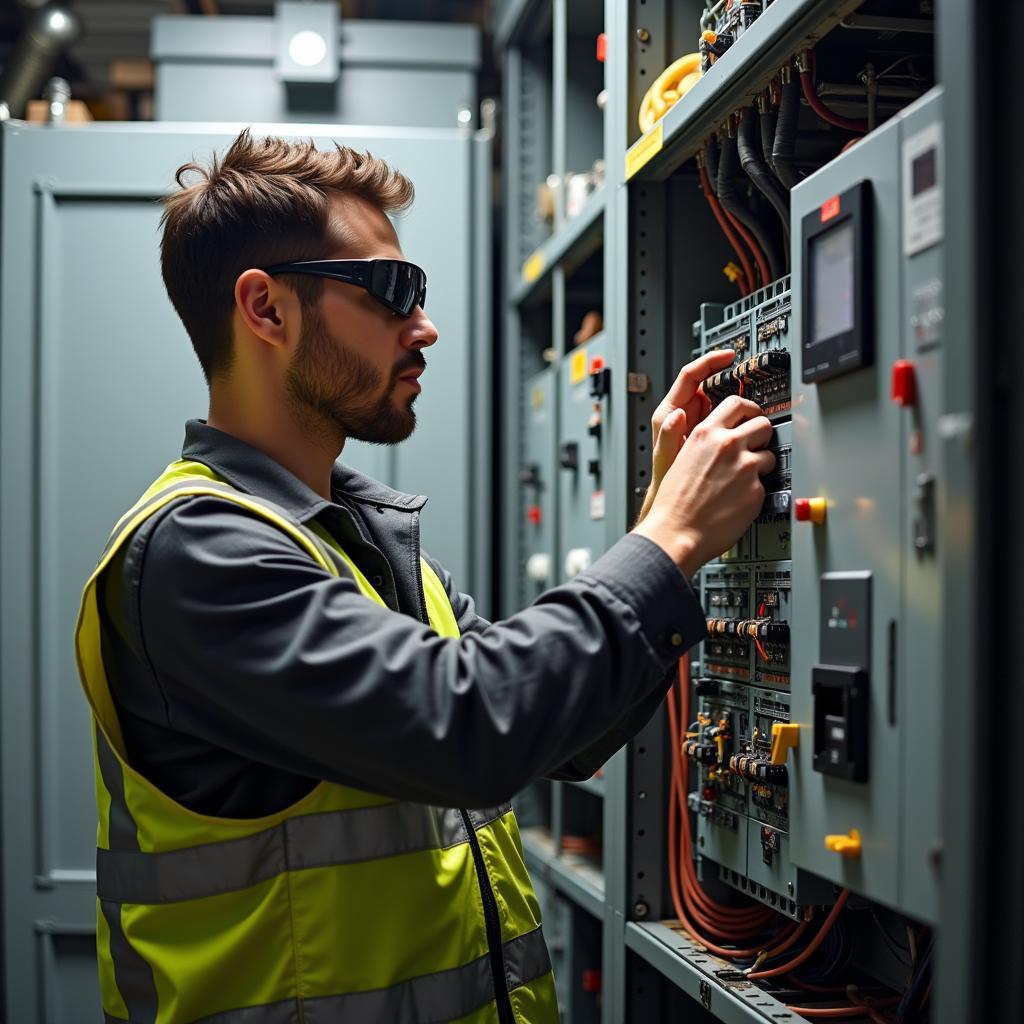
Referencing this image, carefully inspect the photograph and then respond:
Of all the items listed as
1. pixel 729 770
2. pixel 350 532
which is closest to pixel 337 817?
pixel 350 532

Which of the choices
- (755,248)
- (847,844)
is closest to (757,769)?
(847,844)

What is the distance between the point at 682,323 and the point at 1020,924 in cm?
135

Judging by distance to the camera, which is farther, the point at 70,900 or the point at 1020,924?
the point at 70,900

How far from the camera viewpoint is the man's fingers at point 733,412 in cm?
146

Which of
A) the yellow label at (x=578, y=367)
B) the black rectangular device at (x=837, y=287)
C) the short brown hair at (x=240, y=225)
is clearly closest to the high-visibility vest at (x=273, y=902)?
the short brown hair at (x=240, y=225)

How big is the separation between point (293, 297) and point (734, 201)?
30.3 inches

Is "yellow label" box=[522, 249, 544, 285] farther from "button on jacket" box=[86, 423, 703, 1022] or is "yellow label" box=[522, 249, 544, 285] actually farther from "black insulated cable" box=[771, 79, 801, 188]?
"button on jacket" box=[86, 423, 703, 1022]

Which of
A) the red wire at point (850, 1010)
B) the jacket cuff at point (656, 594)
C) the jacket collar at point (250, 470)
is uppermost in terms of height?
the jacket collar at point (250, 470)

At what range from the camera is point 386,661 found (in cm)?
117

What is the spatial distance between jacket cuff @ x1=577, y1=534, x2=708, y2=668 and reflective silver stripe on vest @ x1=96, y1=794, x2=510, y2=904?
36 cm

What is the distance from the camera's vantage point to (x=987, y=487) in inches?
36.5

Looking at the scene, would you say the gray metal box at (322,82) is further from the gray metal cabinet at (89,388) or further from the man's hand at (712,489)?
the man's hand at (712,489)

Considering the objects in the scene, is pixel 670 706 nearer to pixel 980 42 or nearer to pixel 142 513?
pixel 142 513

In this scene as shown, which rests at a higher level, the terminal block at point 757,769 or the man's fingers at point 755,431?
the man's fingers at point 755,431
